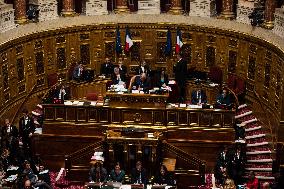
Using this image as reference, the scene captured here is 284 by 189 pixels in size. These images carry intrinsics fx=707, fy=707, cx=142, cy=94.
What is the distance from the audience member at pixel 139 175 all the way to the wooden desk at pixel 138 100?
2998 millimetres

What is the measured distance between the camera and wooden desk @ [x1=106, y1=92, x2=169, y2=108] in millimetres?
26906

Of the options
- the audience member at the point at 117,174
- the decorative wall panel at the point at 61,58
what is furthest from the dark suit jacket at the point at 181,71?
the audience member at the point at 117,174

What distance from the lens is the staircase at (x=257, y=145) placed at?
2631 centimetres

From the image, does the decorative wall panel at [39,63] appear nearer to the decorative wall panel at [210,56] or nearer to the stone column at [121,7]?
the stone column at [121,7]

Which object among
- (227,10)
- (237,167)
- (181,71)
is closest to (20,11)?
(181,71)

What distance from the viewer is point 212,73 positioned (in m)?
30.7

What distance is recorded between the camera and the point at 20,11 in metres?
30.6

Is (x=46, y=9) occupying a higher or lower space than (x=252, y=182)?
higher

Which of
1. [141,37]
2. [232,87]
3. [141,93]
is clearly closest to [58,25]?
[141,37]

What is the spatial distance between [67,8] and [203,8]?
6.18m

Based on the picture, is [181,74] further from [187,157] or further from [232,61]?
[187,157]

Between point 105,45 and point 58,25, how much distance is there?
95.2 inches

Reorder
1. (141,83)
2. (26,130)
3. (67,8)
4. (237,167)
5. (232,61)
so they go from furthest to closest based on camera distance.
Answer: (67,8) → (232,61) → (141,83) → (26,130) → (237,167)

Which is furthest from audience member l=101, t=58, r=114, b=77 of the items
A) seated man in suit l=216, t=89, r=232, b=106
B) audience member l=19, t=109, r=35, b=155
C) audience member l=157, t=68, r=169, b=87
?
seated man in suit l=216, t=89, r=232, b=106
